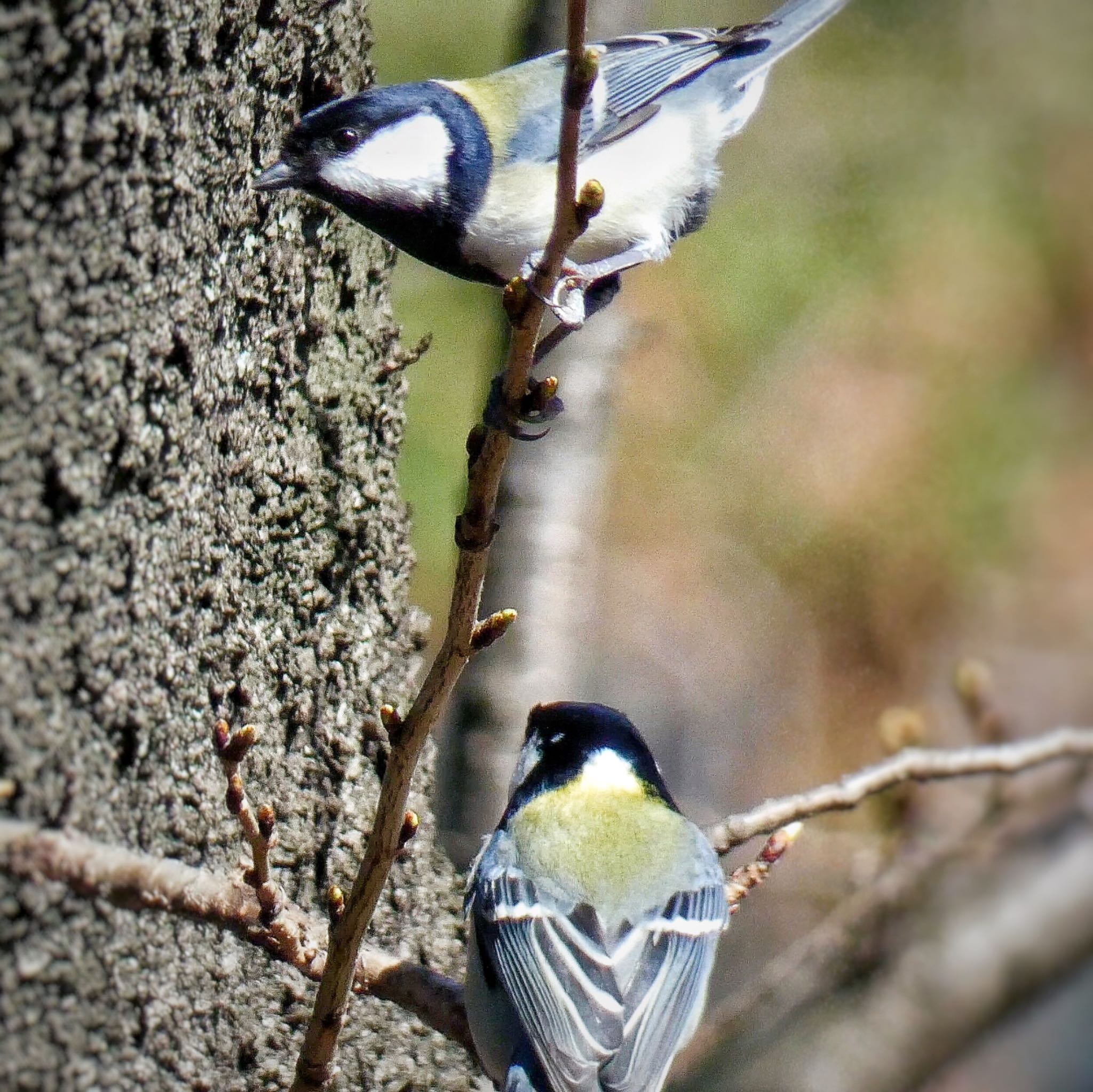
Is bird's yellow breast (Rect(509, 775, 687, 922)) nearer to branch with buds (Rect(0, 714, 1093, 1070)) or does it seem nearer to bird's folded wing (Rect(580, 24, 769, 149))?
branch with buds (Rect(0, 714, 1093, 1070))

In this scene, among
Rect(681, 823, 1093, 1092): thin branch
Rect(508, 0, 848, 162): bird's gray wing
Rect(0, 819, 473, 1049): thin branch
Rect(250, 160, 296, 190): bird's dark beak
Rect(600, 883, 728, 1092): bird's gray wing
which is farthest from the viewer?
Rect(681, 823, 1093, 1092): thin branch

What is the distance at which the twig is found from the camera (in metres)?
0.52

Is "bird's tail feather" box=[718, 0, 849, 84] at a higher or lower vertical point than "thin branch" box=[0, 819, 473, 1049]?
higher

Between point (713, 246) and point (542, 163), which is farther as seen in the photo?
point (713, 246)

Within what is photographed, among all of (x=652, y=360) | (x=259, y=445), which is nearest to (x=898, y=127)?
(x=652, y=360)

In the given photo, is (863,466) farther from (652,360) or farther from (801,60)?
(801,60)

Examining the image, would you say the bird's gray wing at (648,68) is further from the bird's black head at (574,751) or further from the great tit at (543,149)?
the bird's black head at (574,751)

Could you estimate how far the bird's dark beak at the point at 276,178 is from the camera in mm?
624

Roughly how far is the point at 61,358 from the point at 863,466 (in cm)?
167

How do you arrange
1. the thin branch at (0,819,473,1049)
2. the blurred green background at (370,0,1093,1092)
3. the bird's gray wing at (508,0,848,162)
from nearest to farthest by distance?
the thin branch at (0,819,473,1049)
the bird's gray wing at (508,0,848,162)
the blurred green background at (370,0,1093,1092)

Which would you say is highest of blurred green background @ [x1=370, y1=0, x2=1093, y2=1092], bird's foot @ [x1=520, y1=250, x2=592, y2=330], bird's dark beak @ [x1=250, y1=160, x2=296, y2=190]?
bird's dark beak @ [x1=250, y1=160, x2=296, y2=190]

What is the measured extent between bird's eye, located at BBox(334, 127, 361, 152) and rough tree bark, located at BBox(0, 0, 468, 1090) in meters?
0.03

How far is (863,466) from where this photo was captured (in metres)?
1.98

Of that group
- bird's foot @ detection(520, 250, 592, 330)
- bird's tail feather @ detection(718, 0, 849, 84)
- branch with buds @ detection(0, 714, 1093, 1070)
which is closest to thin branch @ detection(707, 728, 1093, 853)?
branch with buds @ detection(0, 714, 1093, 1070)
